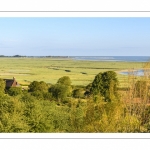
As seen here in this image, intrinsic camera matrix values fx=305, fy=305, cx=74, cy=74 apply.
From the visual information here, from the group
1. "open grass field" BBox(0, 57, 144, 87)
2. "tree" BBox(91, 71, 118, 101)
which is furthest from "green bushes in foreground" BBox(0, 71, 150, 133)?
"open grass field" BBox(0, 57, 144, 87)

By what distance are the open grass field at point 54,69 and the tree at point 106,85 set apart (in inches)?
3.8

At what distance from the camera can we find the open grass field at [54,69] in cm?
533

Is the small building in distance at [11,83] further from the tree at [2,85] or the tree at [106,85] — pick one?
the tree at [106,85]

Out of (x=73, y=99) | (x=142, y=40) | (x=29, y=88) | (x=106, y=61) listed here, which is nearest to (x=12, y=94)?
(x=29, y=88)

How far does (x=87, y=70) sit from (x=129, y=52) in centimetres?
81

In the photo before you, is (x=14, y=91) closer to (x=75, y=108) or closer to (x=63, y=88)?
(x=63, y=88)

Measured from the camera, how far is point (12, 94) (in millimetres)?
5449

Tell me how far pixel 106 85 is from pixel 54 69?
3.23 feet

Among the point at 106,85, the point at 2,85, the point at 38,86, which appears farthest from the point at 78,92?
the point at 2,85

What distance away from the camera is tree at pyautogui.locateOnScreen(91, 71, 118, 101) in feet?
17.7
